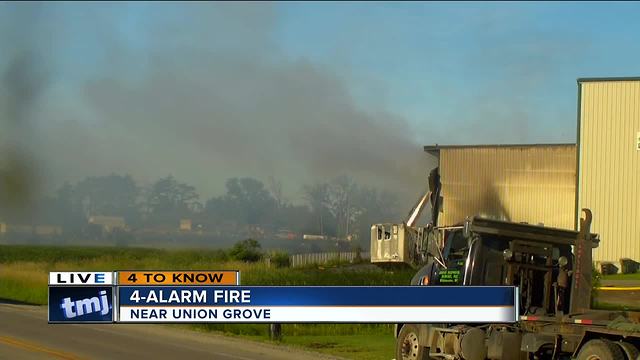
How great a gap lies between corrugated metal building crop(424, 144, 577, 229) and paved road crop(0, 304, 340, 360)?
24.8 metres

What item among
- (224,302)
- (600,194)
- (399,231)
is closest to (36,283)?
(600,194)

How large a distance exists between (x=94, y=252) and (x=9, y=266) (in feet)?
28.9

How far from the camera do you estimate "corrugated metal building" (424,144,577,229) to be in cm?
4747

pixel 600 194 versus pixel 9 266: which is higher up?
pixel 600 194

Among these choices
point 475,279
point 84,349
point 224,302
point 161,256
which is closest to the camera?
point 224,302

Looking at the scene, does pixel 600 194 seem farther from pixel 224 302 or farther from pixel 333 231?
pixel 224 302

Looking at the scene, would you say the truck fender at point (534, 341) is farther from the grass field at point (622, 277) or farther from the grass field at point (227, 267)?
the grass field at point (622, 277)

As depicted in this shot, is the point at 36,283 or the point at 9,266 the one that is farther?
the point at 9,266

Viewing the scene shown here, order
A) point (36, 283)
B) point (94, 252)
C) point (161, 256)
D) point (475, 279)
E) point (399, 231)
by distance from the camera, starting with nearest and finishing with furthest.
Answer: point (475, 279) → point (399, 231) → point (161, 256) → point (94, 252) → point (36, 283)

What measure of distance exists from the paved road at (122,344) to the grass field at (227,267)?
66.1 inches

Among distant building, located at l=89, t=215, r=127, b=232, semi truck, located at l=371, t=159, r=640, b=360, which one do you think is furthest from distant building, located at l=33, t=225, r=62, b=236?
semi truck, located at l=371, t=159, r=640, b=360

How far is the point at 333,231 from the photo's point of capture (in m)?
41.4

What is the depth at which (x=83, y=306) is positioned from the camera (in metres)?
9.19

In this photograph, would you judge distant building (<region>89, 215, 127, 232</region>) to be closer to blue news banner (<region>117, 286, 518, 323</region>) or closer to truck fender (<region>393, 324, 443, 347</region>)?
truck fender (<region>393, 324, 443, 347</region>)
